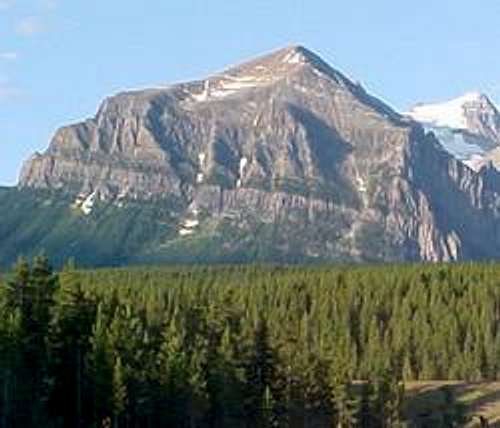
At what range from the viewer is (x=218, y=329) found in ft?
525

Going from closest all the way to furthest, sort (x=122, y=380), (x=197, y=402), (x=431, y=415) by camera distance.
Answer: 1. (x=122, y=380)
2. (x=197, y=402)
3. (x=431, y=415)

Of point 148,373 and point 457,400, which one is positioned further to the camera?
point 457,400

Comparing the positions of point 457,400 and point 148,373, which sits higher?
point 148,373

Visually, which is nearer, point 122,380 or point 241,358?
point 122,380

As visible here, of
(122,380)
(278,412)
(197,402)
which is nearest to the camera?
(122,380)

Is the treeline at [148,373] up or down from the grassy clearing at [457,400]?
up

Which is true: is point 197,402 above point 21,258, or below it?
below

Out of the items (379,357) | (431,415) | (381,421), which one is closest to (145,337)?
(381,421)

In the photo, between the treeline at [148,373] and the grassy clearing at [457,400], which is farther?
the grassy clearing at [457,400]

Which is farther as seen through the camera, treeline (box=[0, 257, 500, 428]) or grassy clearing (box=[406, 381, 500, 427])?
grassy clearing (box=[406, 381, 500, 427])

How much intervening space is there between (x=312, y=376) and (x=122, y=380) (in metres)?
34.9

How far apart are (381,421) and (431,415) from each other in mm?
19189

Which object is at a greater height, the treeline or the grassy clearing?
the treeline

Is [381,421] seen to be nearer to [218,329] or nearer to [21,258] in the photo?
[218,329]
